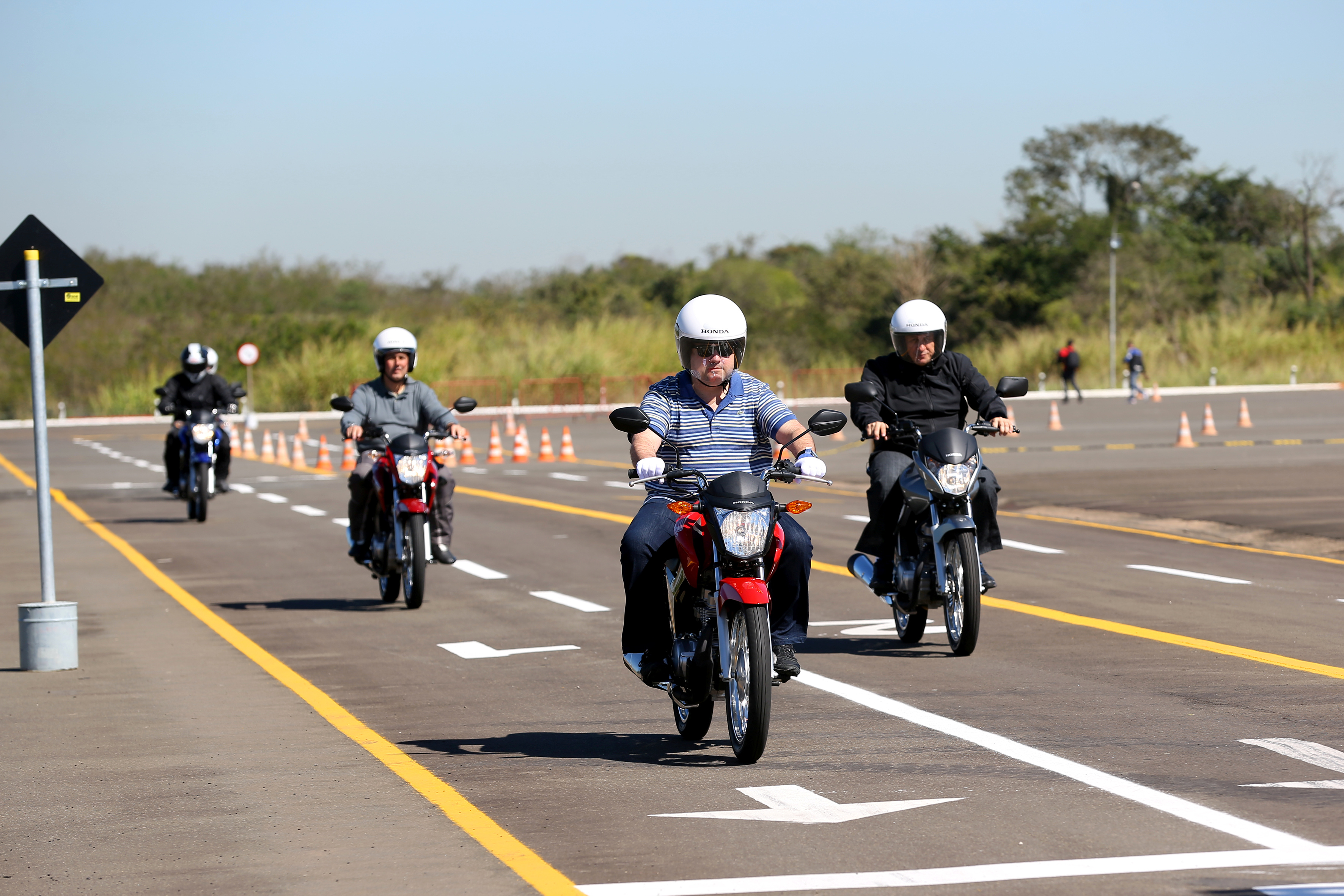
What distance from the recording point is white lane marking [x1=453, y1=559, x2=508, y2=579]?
14805 mm

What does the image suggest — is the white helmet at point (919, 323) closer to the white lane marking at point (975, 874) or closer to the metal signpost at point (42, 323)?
the metal signpost at point (42, 323)

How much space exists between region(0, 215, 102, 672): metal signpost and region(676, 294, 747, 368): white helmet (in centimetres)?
419

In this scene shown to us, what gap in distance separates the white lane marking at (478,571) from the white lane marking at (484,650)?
12.2ft

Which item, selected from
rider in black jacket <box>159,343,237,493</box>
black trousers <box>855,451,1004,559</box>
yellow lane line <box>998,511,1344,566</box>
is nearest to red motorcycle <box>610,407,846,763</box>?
black trousers <box>855,451,1004,559</box>

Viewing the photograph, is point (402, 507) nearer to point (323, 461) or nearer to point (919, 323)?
point (919, 323)

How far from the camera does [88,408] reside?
228 feet

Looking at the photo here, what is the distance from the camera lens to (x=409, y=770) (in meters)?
7.27

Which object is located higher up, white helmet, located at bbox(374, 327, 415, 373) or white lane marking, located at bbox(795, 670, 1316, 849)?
white helmet, located at bbox(374, 327, 415, 373)

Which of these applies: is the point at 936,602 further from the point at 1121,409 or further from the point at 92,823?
the point at 1121,409

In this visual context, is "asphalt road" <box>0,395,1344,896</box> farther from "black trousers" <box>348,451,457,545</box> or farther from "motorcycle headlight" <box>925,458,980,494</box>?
"motorcycle headlight" <box>925,458,980,494</box>

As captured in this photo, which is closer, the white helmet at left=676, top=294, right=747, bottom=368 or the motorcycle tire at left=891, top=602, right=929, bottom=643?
the white helmet at left=676, top=294, right=747, bottom=368

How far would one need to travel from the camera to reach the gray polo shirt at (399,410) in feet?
43.8

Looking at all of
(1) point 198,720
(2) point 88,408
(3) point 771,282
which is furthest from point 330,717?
(3) point 771,282

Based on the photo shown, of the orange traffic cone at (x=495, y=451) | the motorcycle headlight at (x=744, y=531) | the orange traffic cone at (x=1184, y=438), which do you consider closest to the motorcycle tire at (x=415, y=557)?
the motorcycle headlight at (x=744, y=531)
